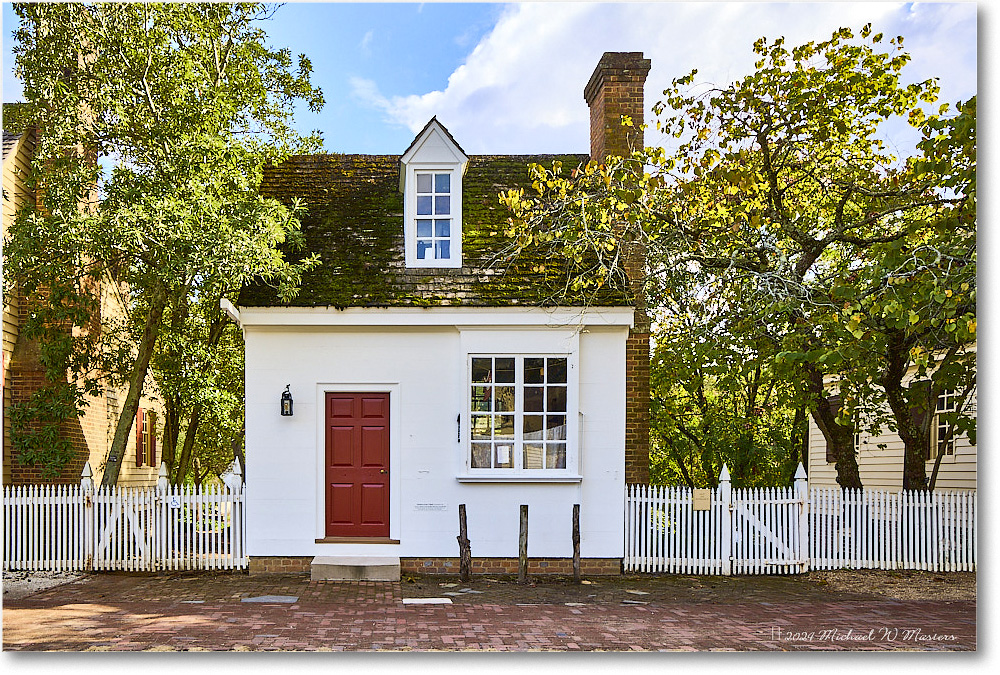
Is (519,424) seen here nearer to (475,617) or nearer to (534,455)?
(534,455)

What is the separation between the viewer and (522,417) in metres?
11.2

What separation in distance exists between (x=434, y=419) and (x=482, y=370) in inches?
32.7

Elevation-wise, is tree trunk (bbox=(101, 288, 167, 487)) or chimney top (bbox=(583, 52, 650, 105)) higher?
chimney top (bbox=(583, 52, 650, 105))

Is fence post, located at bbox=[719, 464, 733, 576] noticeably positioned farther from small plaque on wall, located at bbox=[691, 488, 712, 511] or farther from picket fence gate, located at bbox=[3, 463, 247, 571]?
picket fence gate, located at bbox=[3, 463, 247, 571]

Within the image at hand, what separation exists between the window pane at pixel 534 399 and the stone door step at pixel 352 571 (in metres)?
2.40

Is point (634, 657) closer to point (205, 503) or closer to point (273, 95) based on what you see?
point (205, 503)

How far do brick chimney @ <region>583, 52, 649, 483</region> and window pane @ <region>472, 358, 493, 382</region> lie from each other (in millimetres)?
1744

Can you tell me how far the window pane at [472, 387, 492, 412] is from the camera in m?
11.2

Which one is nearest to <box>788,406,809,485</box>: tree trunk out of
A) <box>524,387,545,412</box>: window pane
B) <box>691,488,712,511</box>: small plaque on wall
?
<box>691,488,712,511</box>: small plaque on wall

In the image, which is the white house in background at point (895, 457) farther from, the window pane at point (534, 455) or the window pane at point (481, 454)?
the window pane at point (481, 454)

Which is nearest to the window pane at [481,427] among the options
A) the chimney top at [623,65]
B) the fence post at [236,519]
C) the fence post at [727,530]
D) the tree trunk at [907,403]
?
the fence post at [236,519]

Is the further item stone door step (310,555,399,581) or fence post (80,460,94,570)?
fence post (80,460,94,570)

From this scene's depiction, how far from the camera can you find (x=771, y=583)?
35.3 feet

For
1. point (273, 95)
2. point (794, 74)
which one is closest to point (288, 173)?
point (273, 95)
